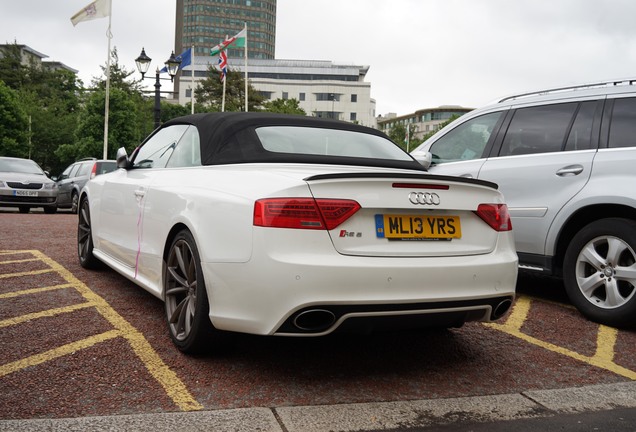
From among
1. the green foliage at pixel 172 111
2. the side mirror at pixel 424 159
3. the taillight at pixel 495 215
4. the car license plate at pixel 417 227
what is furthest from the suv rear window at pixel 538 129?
the green foliage at pixel 172 111

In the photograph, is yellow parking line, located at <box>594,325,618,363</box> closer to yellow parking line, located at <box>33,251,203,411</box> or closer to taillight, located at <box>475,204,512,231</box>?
taillight, located at <box>475,204,512,231</box>

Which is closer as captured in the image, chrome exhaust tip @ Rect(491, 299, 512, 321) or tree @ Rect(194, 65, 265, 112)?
chrome exhaust tip @ Rect(491, 299, 512, 321)

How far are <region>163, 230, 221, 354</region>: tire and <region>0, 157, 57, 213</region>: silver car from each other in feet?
44.8

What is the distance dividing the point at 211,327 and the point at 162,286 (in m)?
0.73

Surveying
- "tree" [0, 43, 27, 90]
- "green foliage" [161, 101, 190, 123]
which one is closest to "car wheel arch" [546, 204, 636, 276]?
"tree" [0, 43, 27, 90]

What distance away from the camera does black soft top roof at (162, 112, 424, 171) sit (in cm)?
377

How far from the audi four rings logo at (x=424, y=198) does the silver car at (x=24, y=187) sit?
48.9ft

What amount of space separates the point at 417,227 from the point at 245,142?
1.33 metres

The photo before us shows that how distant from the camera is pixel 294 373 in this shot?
336 cm

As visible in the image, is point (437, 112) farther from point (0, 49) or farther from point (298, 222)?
point (298, 222)

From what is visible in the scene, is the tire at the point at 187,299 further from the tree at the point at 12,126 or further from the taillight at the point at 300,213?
the tree at the point at 12,126

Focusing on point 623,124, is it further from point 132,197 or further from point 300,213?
point 132,197

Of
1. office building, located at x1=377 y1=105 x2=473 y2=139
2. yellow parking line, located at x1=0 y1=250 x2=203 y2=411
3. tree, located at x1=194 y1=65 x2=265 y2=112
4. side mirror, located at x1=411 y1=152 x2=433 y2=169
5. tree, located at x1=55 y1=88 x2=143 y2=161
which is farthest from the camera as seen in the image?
office building, located at x1=377 y1=105 x2=473 y2=139

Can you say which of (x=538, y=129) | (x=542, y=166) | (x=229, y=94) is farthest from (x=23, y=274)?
(x=229, y=94)
